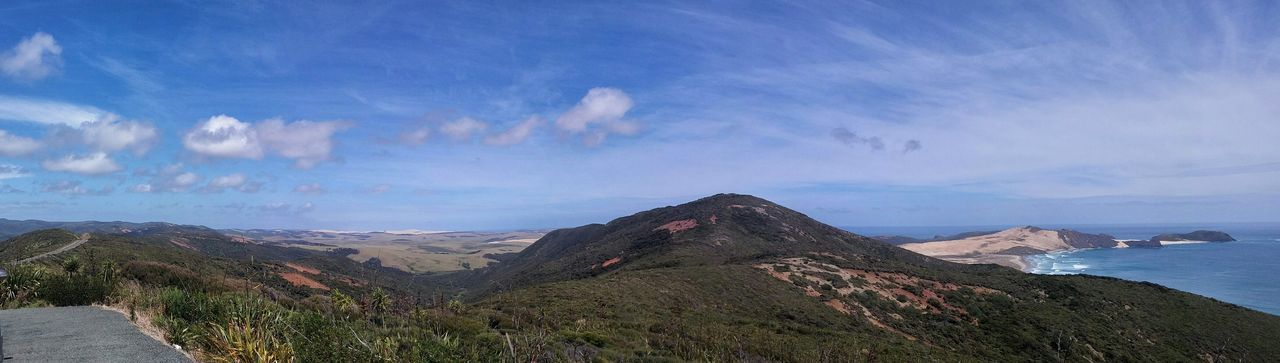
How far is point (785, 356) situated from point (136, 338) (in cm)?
1854

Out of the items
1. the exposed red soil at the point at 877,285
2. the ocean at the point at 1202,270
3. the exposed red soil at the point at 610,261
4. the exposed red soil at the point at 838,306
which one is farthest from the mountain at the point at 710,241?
the ocean at the point at 1202,270

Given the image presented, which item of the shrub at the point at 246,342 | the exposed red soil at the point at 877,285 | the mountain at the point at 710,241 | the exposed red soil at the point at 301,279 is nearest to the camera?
the shrub at the point at 246,342

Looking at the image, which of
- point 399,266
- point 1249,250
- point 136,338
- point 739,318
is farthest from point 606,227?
point 1249,250

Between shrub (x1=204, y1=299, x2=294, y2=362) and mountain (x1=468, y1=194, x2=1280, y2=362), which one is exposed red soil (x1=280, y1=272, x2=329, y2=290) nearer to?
mountain (x1=468, y1=194, x2=1280, y2=362)

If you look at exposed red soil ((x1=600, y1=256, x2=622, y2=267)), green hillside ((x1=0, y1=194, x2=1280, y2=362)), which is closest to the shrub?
green hillside ((x1=0, y1=194, x2=1280, y2=362))

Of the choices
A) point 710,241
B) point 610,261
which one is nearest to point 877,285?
point 710,241

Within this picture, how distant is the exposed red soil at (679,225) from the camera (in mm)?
84750

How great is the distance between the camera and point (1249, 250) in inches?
6663

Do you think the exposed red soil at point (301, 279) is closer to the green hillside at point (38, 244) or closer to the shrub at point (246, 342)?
the green hillside at point (38, 244)

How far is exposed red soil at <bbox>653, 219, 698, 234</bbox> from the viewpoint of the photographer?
278 ft

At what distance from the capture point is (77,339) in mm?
11109

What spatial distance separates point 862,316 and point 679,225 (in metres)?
51.4

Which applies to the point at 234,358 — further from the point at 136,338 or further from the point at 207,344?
the point at 136,338

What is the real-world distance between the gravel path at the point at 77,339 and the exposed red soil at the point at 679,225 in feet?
239
